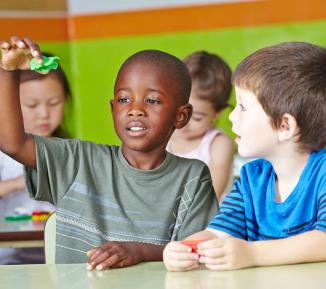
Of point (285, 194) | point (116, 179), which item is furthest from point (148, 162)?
point (285, 194)

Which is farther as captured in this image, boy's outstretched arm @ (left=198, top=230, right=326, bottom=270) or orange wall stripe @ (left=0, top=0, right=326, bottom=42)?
orange wall stripe @ (left=0, top=0, right=326, bottom=42)

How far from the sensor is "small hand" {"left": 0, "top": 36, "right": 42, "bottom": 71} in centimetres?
170

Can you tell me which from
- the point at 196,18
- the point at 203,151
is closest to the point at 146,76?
the point at 203,151

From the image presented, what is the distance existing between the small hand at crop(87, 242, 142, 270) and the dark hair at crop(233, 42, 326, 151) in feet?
1.25

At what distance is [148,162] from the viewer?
199cm

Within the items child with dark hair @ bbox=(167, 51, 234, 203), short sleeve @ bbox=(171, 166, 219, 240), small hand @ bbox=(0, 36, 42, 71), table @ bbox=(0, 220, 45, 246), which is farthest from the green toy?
child with dark hair @ bbox=(167, 51, 234, 203)

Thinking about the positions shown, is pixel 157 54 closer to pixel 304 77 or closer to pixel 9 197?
pixel 304 77

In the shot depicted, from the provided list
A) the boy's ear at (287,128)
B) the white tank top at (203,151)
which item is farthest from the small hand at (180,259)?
the white tank top at (203,151)

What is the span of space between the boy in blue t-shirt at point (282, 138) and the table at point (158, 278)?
17cm

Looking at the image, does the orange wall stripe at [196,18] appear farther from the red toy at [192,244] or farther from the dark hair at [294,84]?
the red toy at [192,244]

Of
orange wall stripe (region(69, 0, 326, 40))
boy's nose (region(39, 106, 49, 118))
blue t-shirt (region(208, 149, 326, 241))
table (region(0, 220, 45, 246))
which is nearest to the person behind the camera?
blue t-shirt (region(208, 149, 326, 241))

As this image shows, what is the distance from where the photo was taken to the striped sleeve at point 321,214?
157cm

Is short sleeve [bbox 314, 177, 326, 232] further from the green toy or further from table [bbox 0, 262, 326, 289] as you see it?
the green toy

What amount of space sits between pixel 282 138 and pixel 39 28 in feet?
9.67
